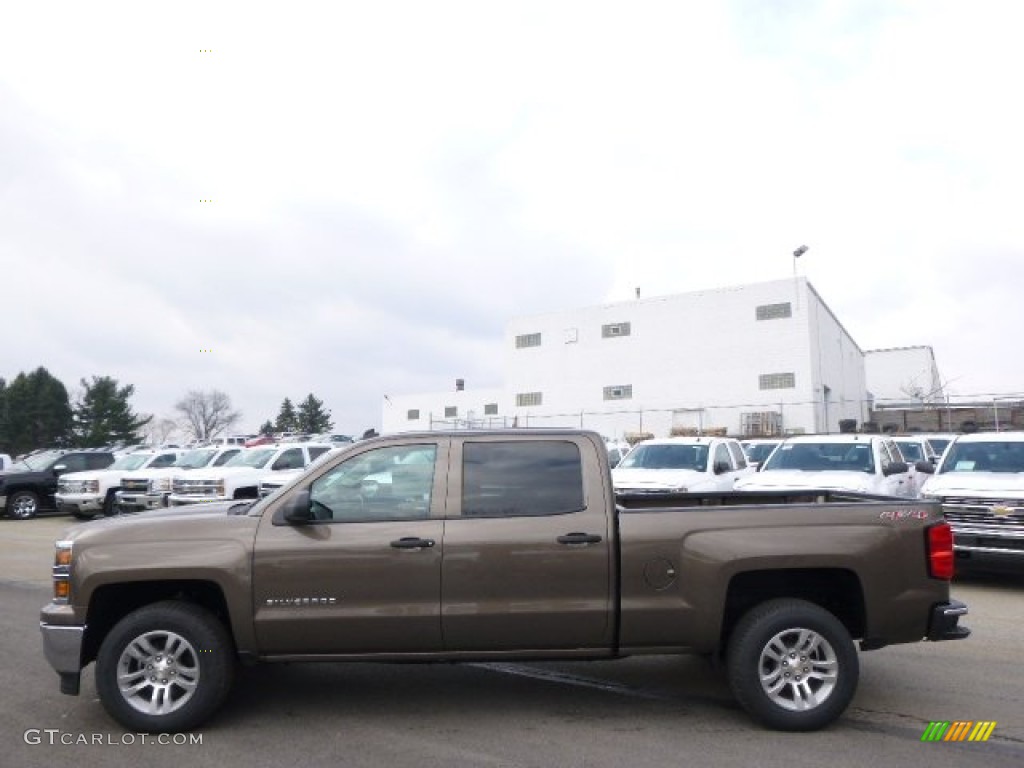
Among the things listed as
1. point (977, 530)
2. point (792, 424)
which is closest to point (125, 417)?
point (792, 424)

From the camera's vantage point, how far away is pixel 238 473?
1872cm

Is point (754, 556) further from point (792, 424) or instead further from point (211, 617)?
point (792, 424)

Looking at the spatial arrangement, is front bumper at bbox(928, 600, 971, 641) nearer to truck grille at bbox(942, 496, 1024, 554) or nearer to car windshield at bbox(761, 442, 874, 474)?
truck grille at bbox(942, 496, 1024, 554)

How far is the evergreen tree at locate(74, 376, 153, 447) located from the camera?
207 ft

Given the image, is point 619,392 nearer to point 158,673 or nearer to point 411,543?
point 411,543

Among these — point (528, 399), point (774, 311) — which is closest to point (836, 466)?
point (774, 311)

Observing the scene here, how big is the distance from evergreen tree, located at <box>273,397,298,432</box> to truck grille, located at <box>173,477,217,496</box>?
7019 centimetres

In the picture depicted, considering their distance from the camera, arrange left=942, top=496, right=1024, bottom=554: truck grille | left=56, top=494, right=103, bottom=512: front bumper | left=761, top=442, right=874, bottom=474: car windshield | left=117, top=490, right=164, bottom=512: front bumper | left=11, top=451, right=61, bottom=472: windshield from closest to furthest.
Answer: left=942, top=496, right=1024, bottom=554: truck grille
left=761, top=442, right=874, bottom=474: car windshield
left=117, top=490, right=164, bottom=512: front bumper
left=56, top=494, right=103, bottom=512: front bumper
left=11, top=451, right=61, bottom=472: windshield

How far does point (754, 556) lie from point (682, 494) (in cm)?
159

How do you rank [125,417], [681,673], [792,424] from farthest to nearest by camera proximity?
[125,417] → [792,424] → [681,673]

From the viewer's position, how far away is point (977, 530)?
10.4m

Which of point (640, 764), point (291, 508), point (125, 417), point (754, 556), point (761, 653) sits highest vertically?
point (125, 417)

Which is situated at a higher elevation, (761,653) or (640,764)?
(761,653)

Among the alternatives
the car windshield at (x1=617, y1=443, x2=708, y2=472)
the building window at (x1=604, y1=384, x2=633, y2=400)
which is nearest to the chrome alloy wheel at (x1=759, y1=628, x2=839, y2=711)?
the car windshield at (x1=617, y1=443, x2=708, y2=472)
